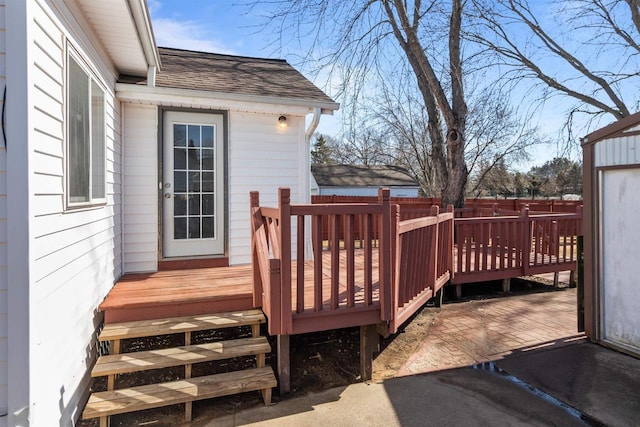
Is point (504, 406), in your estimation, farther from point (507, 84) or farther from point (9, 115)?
point (507, 84)

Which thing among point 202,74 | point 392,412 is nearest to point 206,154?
point 202,74

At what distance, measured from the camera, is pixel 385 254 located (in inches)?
121

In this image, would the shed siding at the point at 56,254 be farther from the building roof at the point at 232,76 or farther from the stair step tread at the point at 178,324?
the building roof at the point at 232,76

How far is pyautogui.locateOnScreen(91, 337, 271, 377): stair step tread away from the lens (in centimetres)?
267

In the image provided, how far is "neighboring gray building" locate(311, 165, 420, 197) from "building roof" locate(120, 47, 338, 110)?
17.6 meters

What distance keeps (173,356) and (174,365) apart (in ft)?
0.22

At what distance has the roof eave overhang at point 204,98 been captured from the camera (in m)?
4.22

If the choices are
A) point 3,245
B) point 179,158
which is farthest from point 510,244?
point 3,245

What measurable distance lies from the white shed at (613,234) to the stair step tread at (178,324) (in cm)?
347

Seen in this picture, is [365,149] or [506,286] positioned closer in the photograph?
[506,286]

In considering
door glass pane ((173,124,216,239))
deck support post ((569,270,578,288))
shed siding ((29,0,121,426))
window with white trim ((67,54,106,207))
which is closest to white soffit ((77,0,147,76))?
shed siding ((29,0,121,426))

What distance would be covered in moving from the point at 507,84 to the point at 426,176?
34.2 ft

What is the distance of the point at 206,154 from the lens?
190 inches

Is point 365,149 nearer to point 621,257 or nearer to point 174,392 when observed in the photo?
point 621,257
